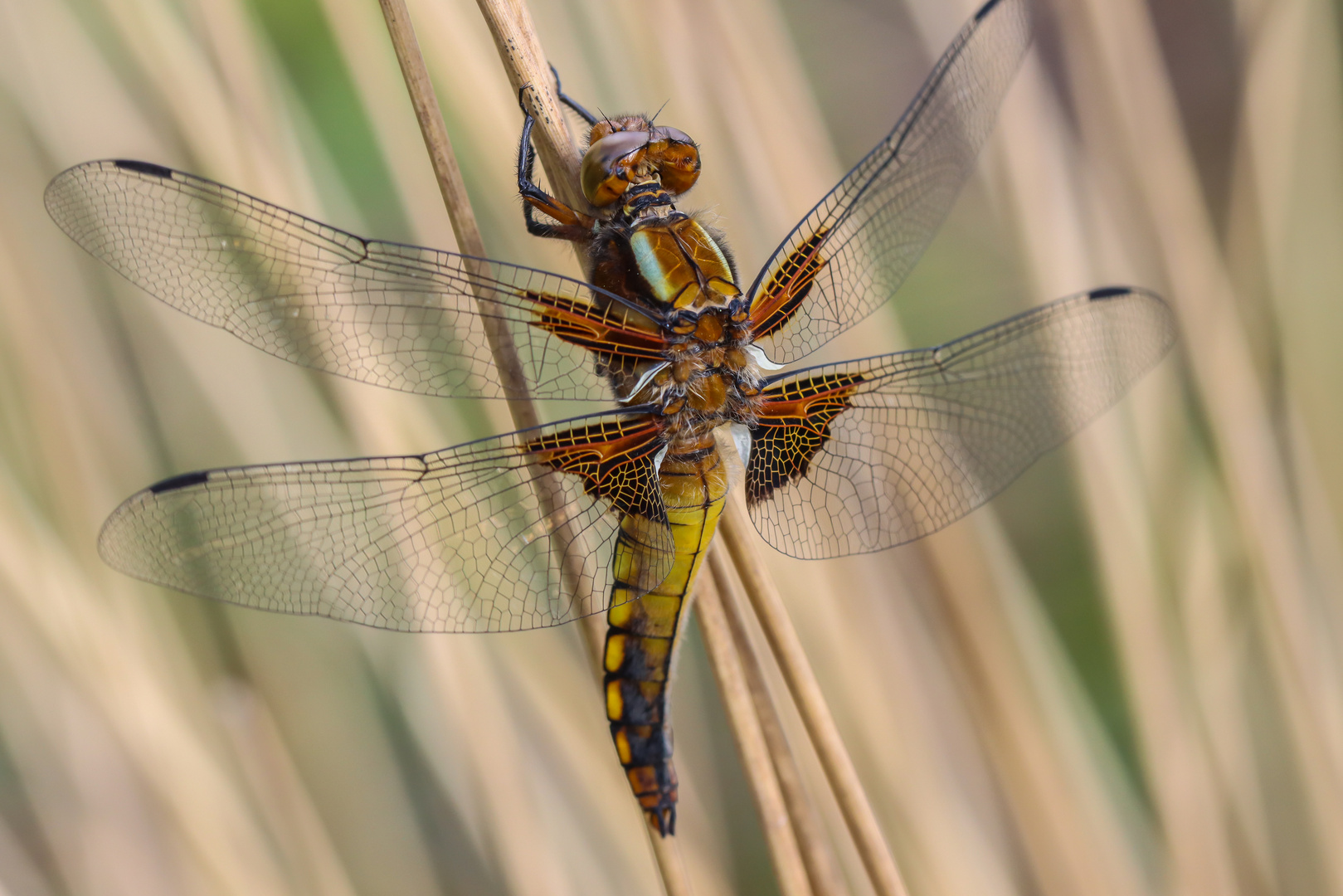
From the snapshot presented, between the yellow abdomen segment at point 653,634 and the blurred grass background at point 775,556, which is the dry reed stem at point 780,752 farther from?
the blurred grass background at point 775,556

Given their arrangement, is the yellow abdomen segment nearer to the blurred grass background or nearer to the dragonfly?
the dragonfly

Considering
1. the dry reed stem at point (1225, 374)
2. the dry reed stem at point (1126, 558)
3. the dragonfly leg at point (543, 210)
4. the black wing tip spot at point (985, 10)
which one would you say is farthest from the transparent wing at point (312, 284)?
the dry reed stem at point (1225, 374)

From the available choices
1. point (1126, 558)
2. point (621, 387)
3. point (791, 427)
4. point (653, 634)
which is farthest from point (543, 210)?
point (1126, 558)

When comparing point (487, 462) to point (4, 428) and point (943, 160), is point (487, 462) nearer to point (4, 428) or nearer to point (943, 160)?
point (943, 160)

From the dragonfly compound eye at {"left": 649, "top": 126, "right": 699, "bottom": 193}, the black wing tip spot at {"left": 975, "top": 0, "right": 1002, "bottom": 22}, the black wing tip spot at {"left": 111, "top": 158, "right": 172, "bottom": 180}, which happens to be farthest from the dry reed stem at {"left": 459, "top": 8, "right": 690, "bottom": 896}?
the black wing tip spot at {"left": 975, "top": 0, "right": 1002, "bottom": 22}

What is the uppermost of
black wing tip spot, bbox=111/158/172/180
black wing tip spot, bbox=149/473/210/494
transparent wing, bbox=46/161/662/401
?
Answer: black wing tip spot, bbox=111/158/172/180

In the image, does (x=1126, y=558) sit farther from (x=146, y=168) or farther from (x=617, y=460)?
(x=146, y=168)
